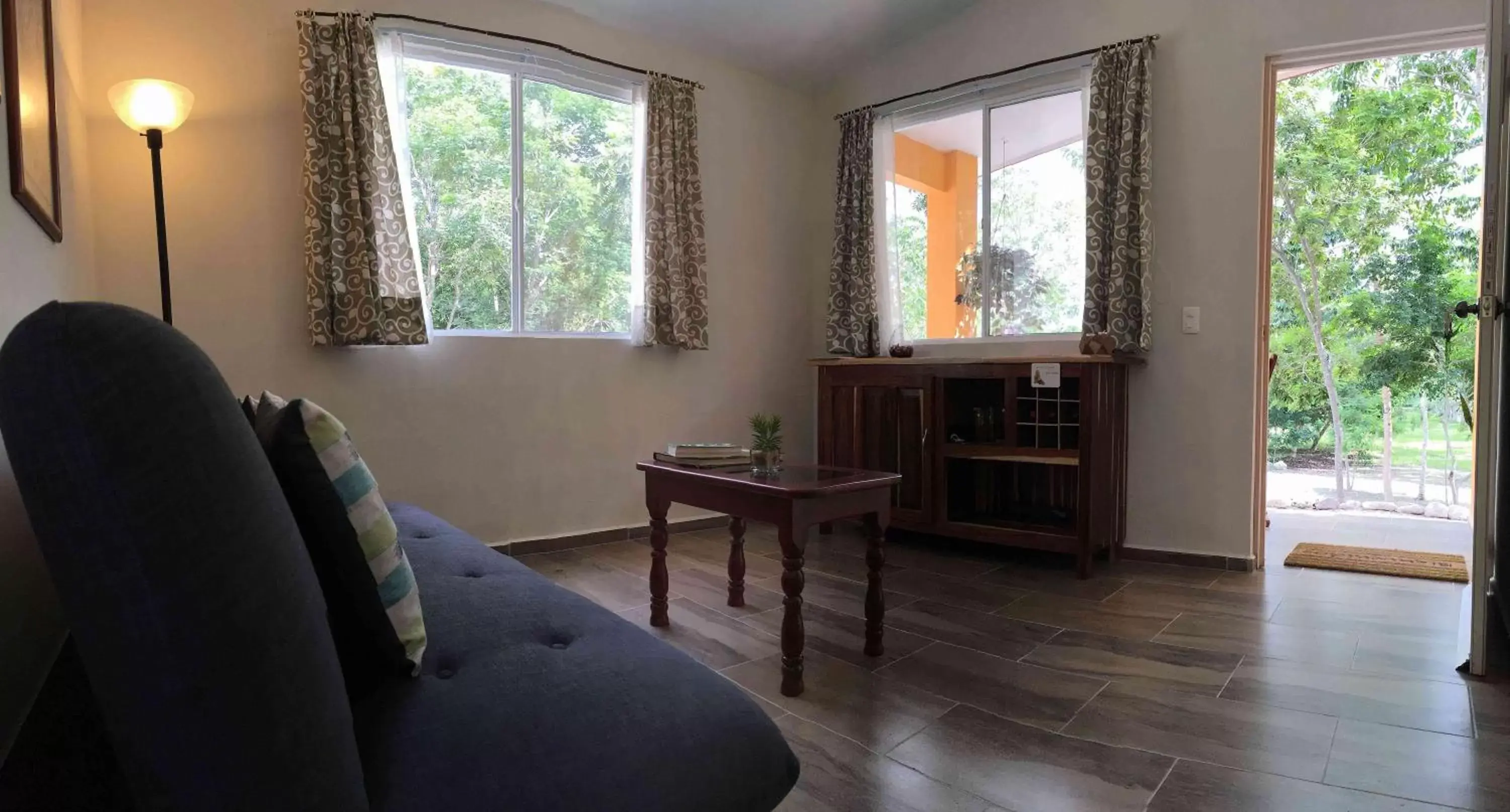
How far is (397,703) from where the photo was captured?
3.11ft

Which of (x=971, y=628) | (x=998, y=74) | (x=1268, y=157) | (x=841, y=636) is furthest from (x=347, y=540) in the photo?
(x=998, y=74)

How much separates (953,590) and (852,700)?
46.1 inches

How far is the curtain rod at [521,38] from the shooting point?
3217 mm

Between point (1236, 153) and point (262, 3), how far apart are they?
4.08m

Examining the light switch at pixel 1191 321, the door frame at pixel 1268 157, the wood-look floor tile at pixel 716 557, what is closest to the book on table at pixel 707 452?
the wood-look floor tile at pixel 716 557

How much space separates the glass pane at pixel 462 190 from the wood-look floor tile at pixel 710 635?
5.62 ft

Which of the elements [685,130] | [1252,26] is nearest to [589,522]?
[685,130]

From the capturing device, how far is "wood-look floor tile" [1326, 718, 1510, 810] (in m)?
1.54

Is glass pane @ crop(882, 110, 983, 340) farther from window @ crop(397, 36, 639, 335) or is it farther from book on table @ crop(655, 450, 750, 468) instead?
book on table @ crop(655, 450, 750, 468)

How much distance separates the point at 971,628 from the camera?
2580mm

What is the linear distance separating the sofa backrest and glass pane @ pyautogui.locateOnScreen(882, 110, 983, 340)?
153 inches

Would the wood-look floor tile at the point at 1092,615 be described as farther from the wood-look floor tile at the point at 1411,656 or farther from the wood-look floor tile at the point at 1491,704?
the wood-look floor tile at the point at 1491,704

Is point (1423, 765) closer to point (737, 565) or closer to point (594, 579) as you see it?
point (737, 565)

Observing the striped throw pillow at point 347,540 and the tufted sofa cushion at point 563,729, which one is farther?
the striped throw pillow at point 347,540
